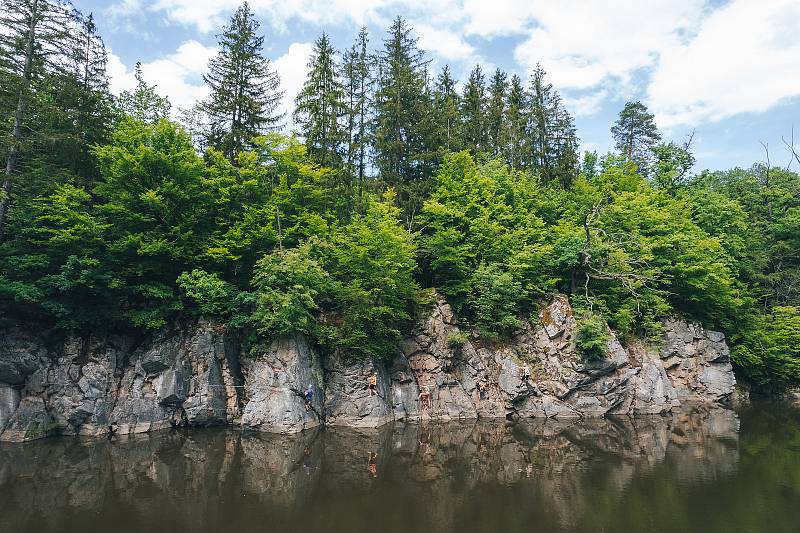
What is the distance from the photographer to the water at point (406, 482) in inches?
421

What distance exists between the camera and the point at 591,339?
23906 millimetres

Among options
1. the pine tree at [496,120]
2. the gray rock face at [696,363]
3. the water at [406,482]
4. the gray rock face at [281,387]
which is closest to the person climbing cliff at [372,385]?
the water at [406,482]

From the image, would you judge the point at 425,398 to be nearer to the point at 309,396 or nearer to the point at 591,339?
the point at 309,396

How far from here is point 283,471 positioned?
14.4m

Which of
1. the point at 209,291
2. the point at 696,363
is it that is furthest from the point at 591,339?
the point at 209,291

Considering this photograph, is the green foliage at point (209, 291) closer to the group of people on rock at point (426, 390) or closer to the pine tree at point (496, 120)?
the group of people on rock at point (426, 390)

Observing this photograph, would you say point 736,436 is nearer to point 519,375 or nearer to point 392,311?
point 519,375

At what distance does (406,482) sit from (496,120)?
3340cm

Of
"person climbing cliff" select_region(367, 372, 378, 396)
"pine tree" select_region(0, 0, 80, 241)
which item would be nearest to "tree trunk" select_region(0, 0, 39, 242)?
"pine tree" select_region(0, 0, 80, 241)

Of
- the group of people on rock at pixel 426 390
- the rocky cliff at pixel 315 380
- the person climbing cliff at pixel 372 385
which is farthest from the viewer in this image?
the person climbing cliff at pixel 372 385

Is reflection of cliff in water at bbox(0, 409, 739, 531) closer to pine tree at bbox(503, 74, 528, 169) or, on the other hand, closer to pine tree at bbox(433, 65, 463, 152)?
pine tree at bbox(433, 65, 463, 152)

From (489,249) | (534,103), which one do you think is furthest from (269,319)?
(534,103)

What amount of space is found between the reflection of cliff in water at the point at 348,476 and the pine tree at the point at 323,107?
1916 cm

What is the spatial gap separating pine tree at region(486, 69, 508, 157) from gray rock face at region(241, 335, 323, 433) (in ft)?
79.5
